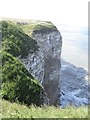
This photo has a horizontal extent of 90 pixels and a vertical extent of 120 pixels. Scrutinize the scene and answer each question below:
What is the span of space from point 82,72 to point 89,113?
385ft

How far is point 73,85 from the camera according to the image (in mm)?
107375

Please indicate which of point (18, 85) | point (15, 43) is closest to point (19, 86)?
point (18, 85)

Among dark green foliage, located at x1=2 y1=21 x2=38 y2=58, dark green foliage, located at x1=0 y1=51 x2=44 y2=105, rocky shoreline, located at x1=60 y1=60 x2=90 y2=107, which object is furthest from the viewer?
rocky shoreline, located at x1=60 y1=60 x2=90 y2=107

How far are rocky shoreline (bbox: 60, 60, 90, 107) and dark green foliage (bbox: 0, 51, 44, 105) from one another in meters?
49.6

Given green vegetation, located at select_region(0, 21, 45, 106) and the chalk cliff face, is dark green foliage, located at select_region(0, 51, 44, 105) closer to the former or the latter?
green vegetation, located at select_region(0, 21, 45, 106)

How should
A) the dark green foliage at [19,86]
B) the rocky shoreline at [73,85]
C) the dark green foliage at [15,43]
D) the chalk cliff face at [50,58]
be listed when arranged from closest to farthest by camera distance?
the dark green foliage at [19,86] < the dark green foliage at [15,43] < the chalk cliff face at [50,58] < the rocky shoreline at [73,85]

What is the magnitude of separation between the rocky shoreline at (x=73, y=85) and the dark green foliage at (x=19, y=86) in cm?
4955

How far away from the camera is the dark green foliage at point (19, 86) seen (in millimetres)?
23844

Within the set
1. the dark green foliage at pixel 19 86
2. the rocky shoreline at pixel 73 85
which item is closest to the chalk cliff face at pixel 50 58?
the rocky shoreline at pixel 73 85

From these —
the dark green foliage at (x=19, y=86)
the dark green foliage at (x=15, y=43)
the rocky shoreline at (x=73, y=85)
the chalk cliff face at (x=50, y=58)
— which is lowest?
the rocky shoreline at (x=73, y=85)

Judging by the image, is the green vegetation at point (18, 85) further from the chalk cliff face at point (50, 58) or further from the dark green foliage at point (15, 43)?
the chalk cliff face at point (50, 58)

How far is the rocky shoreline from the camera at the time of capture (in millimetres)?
88363

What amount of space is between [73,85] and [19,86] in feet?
273

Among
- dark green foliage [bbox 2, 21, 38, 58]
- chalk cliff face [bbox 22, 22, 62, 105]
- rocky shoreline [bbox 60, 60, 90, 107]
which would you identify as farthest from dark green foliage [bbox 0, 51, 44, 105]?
rocky shoreline [bbox 60, 60, 90, 107]
